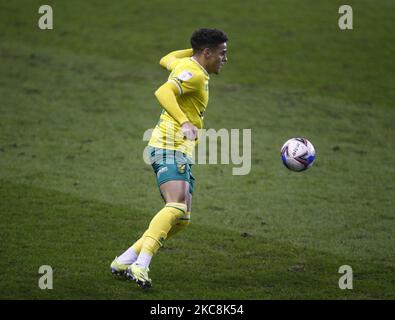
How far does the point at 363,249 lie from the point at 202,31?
4102 mm

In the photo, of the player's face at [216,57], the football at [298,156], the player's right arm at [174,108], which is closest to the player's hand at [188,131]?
the player's right arm at [174,108]

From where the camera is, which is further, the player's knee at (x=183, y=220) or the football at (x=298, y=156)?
the football at (x=298, y=156)

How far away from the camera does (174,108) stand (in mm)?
7859

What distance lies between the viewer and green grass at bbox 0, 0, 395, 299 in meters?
9.06

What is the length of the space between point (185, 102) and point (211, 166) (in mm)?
6552

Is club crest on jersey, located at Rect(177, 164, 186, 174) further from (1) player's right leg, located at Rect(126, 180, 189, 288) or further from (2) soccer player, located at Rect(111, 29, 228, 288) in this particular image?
(1) player's right leg, located at Rect(126, 180, 189, 288)

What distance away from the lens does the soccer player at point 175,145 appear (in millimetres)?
7980

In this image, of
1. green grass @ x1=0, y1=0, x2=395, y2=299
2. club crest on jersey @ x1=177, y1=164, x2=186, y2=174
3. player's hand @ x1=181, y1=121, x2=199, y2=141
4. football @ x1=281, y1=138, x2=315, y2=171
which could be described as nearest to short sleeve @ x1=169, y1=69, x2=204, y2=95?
player's hand @ x1=181, y1=121, x2=199, y2=141

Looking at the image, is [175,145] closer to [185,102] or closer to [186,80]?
[185,102]

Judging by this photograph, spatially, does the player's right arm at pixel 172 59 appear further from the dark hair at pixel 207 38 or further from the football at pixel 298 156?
the football at pixel 298 156

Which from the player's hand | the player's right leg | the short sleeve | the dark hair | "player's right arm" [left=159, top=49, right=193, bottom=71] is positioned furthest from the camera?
"player's right arm" [left=159, top=49, right=193, bottom=71]

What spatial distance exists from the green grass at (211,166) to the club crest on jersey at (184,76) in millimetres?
2461

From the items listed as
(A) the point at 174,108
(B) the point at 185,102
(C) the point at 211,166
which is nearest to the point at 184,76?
(B) the point at 185,102

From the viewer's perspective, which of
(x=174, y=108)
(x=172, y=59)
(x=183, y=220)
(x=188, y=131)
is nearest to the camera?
(x=188, y=131)
